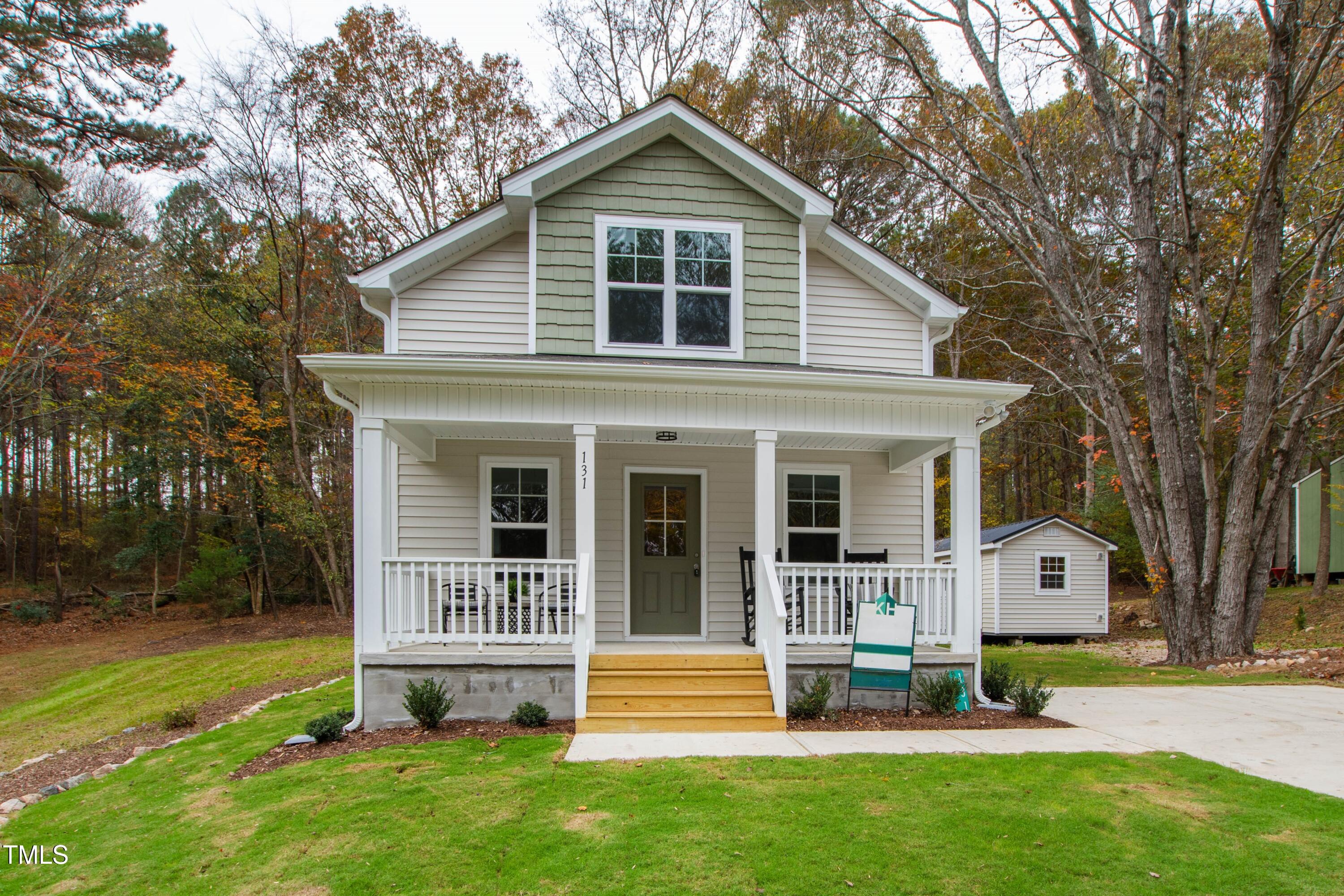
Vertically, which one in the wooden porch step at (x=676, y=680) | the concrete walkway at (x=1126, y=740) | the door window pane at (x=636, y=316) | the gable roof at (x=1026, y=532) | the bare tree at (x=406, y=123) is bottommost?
the concrete walkway at (x=1126, y=740)

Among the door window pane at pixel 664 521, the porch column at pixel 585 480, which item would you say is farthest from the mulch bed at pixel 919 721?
the door window pane at pixel 664 521

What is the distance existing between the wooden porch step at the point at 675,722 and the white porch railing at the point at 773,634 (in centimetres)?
22

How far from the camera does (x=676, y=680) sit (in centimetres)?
738

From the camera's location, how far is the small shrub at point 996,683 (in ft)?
25.2

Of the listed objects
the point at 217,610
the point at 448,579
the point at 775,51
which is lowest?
the point at 217,610

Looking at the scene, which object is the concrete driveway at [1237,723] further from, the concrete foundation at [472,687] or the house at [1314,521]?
the house at [1314,521]

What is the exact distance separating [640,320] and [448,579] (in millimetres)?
3761

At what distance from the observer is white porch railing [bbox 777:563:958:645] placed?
7.70 m

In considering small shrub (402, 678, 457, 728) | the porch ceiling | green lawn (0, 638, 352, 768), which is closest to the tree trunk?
the porch ceiling

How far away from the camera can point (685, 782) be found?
5.16 meters

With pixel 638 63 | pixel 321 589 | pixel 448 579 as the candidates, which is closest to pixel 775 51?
pixel 638 63

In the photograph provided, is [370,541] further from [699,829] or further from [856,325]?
[856,325]

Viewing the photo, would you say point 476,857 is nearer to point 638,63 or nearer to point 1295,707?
point 1295,707

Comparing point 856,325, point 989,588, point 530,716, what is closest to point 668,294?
point 856,325
